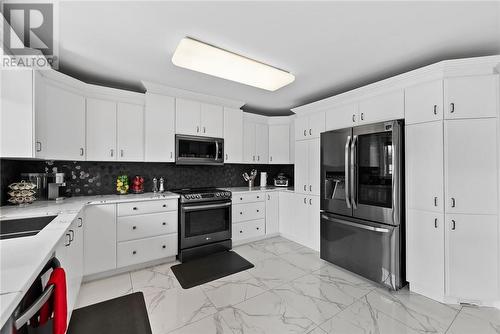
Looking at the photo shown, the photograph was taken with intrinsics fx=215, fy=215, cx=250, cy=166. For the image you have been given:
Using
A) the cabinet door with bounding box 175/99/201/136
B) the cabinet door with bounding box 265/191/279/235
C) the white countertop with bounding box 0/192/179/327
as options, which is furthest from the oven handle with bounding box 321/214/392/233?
the white countertop with bounding box 0/192/179/327

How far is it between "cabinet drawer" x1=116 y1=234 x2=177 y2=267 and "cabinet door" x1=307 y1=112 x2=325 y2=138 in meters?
2.58

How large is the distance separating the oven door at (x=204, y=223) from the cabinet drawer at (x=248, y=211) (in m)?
0.18

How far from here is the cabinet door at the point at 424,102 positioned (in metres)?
2.14

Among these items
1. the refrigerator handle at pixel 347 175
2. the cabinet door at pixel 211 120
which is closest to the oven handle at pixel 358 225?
the refrigerator handle at pixel 347 175

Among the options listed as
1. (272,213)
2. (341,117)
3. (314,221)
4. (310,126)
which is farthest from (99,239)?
(341,117)

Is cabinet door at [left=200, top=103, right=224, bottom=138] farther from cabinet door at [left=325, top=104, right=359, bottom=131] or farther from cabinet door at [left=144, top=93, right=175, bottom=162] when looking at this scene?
cabinet door at [left=325, top=104, right=359, bottom=131]

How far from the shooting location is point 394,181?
2338 mm

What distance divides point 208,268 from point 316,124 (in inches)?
103

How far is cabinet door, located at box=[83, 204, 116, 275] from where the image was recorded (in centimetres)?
247

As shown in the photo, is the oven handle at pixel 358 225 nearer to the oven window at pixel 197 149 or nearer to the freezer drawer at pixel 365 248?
the freezer drawer at pixel 365 248

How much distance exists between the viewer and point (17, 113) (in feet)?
6.26

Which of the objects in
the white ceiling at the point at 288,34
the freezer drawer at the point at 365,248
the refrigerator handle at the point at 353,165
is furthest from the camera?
the refrigerator handle at the point at 353,165

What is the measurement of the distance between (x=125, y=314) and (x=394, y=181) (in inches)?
118

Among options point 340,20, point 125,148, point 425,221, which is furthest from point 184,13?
point 425,221
